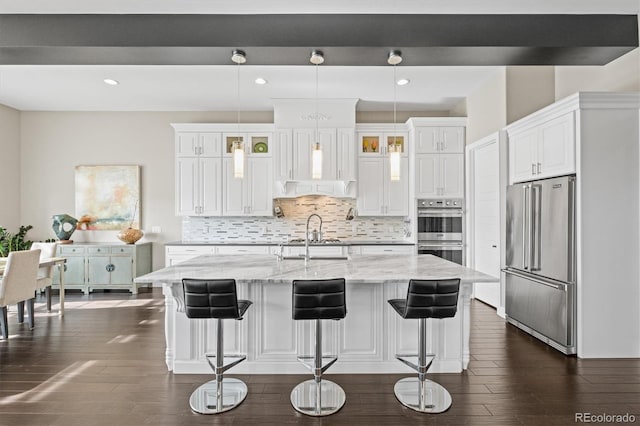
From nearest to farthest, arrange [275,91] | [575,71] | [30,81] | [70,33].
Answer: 1. [70,33]
2. [575,71]
3. [30,81]
4. [275,91]

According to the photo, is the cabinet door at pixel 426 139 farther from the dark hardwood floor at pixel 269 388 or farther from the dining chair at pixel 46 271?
the dining chair at pixel 46 271

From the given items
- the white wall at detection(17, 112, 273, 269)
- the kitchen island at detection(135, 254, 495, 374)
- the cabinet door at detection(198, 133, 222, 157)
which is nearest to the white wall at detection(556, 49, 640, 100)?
the kitchen island at detection(135, 254, 495, 374)

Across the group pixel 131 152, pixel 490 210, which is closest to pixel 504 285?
pixel 490 210

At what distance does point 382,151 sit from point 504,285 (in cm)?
282

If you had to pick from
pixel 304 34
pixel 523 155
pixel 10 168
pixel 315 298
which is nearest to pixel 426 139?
pixel 523 155

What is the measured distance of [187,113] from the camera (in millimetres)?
7035

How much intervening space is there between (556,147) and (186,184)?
209 inches

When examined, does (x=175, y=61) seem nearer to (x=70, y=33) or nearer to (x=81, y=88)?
(x=70, y=33)

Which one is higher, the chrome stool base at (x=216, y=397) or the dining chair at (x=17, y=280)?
the dining chair at (x=17, y=280)

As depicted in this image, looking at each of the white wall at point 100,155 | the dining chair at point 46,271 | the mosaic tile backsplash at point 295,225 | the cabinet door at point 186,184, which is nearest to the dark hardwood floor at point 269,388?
the dining chair at point 46,271

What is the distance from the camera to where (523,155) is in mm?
4566

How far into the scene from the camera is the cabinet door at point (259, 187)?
662cm

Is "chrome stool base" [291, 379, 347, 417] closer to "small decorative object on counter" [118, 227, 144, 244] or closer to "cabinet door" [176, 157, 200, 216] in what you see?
"cabinet door" [176, 157, 200, 216]

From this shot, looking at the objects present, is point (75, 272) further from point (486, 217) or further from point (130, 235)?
point (486, 217)
